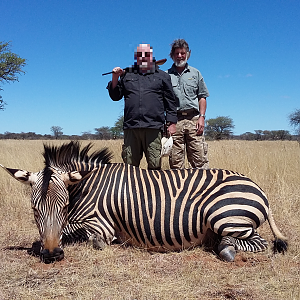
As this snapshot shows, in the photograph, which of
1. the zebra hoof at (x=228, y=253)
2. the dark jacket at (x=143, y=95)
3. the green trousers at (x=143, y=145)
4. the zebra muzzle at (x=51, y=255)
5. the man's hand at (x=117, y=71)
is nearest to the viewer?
the zebra muzzle at (x=51, y=255)

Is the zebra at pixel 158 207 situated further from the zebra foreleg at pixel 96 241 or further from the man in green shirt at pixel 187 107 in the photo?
the man in green shirt at pixel 187 107

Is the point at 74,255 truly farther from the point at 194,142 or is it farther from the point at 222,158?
the point at 222,158

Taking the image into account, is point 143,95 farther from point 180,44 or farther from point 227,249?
point 227,249

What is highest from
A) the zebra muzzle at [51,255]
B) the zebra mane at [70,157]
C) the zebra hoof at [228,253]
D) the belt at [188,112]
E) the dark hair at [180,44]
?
the dark hair at [180,44]

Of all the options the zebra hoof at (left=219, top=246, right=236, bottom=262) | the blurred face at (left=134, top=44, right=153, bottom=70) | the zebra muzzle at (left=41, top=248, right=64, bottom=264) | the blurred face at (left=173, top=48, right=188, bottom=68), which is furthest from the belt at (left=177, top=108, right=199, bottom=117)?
the zebra muzzle at (left=41, top=248, right=64, bottom=264)

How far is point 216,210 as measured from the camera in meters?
3.39

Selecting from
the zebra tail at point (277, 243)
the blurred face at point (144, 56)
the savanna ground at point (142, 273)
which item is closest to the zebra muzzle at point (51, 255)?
the savanna ground at point (142, 273)

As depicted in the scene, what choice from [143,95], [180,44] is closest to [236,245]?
[143,95]

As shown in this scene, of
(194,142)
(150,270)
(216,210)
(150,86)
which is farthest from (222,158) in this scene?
(150,270)

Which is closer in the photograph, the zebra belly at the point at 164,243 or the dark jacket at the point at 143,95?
the zebra belly at the point at 164,243

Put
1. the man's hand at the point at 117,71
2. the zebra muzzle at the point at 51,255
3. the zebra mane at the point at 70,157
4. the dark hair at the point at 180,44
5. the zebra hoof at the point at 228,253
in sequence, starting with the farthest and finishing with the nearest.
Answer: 1. the dark hair at the point at 180,44
2. the man's hand at the point at 117,71
3. the zebra mane at the point at 70,157
4. the zebra hoof at the point at 228,253
5. the zebra muzzle at the point at 51,255

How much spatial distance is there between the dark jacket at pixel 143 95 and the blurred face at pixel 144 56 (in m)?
0.12

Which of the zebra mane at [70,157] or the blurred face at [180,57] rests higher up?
the blurred face at [180,57]

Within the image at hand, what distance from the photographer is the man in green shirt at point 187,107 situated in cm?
544
